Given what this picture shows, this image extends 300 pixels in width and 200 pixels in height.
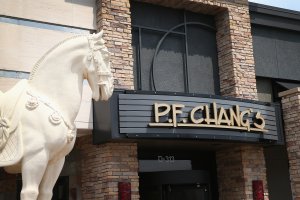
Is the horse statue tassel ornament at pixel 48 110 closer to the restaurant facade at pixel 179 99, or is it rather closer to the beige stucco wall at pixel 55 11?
the restaurant facade at pixel 179 99

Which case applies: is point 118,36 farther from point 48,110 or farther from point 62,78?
point 48,110

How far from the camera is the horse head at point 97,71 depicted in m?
4.72

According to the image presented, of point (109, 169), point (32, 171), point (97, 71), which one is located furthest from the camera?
point (109, 169)

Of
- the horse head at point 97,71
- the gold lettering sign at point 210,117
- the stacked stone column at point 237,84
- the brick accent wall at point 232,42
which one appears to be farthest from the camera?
the brick accent wall at point 232,42

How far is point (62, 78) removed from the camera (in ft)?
15.0

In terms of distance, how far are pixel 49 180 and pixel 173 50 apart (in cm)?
583

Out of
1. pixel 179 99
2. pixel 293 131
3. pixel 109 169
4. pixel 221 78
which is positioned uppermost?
pixel 221 78

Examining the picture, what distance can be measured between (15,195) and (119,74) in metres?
3.36

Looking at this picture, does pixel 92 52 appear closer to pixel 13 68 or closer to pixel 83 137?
pixel 13 68

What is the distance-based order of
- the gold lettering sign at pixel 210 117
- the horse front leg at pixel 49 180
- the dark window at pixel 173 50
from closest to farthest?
1. the horse front leg at pixel 49 180
2. the gold lettering sign at pixel 210 117
3. the dark window at pixel 173 50

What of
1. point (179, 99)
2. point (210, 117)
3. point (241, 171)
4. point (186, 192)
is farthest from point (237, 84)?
point (186, 192)

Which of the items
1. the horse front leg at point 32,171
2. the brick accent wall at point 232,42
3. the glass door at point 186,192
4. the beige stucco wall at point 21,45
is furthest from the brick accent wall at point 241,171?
the horse front leg at point 32,171

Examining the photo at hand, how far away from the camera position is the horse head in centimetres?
472

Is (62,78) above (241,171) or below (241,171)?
above
